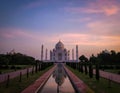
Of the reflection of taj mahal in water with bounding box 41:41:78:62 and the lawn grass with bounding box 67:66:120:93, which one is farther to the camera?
the reflection of taj mahal in water with bounding box 41:41:78:62

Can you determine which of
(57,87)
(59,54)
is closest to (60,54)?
(59,54)

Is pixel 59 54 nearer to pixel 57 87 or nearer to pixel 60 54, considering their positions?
pixel 60 54

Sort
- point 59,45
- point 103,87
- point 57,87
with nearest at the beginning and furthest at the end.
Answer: point 103,87, point 57,87, point 59,45

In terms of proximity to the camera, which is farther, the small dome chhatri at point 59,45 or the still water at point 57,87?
the small dome chhatri at point 59,45

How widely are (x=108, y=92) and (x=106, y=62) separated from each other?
110 ft

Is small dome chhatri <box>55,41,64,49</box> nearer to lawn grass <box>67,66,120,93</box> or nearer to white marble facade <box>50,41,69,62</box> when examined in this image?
white marble facade <box>50,41,69,62</box>

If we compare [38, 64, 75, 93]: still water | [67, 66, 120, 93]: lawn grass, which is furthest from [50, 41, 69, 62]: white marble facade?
[67, 66, 120, 93]: lawn grass

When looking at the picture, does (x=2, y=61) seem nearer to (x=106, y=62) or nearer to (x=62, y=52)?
(x=106, y=62)

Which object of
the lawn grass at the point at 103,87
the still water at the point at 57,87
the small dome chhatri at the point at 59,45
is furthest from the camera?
the small dome chhatri at the point at 59,45

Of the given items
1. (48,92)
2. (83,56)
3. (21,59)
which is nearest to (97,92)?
(48,92)

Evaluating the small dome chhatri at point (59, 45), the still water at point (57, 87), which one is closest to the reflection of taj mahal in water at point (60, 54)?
the small dome chhatri at point (59, 45)

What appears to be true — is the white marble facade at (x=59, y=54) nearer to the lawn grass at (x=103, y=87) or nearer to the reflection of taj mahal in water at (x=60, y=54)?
the reflection of taj mahal in water at (x=60, y=54)

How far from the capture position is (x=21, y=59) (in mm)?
42344

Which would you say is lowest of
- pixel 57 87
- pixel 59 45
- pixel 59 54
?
pixel 57 87
